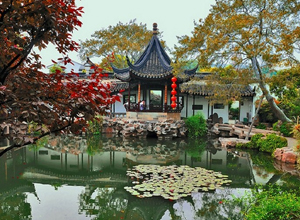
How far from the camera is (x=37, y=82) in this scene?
75.6 inches

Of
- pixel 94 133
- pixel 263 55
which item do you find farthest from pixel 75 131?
pixel 94 133

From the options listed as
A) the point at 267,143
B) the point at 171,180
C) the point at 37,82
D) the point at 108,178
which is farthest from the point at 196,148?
the point at 37,82

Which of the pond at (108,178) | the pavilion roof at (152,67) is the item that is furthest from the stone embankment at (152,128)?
the pavilion roof at (152,67)

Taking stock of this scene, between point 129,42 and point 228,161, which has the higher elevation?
point 129,42

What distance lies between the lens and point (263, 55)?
259 inches

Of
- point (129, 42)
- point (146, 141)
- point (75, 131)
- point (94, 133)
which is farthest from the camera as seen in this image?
point (129, 42)

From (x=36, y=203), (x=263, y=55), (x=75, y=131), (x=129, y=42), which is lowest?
(x=36, y=203)

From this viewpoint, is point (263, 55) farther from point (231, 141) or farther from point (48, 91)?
point (48, 91)

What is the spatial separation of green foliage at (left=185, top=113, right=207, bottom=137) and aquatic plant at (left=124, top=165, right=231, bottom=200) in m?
5.99

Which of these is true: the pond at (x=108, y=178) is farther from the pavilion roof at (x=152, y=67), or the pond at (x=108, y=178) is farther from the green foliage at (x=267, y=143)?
the pavilion roof at (x=152, y=67)

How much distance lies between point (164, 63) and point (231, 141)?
5585 mm

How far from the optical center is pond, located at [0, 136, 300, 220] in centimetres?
412

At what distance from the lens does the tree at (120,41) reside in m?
19.5

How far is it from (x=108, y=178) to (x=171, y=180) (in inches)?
59.5
